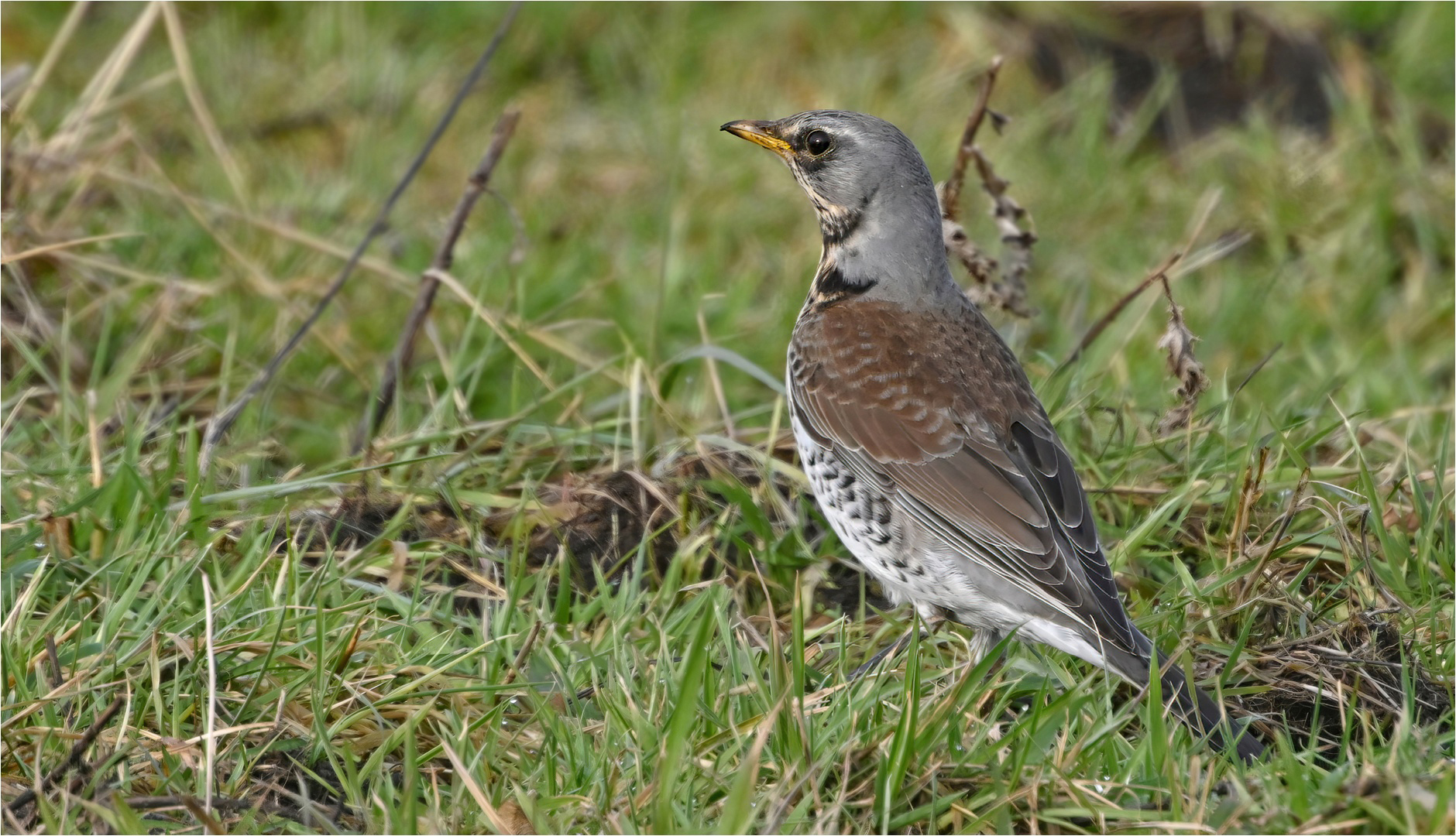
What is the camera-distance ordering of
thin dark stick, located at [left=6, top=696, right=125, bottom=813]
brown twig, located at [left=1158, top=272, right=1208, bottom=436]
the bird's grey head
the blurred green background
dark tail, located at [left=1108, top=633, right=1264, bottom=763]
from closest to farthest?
thin dark stick, located at [left=6, top=696, right=125, bottom=813] < dark tail, located at [left=1108, top=633, right=1264, bottom=763] < brown twig, located at [left=1158, top=272, right=1208, bottom=436] < the bird's grey head < the blurred green background

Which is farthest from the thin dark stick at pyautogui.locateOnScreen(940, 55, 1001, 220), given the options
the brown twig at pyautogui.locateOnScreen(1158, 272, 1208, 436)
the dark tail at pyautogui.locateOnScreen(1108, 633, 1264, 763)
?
the dark tail at pyautogui.locateOnScreen(1108, 633, 1264, 763)

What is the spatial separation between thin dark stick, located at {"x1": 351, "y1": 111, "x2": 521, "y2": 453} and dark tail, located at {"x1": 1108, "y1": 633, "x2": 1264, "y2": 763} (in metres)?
2.66

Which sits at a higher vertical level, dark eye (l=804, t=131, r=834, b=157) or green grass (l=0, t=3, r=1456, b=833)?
dark eye (l=804, t=131, r=834, b=157)

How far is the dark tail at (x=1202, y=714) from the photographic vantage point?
3213 mm

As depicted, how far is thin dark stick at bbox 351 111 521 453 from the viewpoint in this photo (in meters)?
5.03

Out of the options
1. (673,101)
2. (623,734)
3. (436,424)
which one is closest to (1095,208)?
(673,101)

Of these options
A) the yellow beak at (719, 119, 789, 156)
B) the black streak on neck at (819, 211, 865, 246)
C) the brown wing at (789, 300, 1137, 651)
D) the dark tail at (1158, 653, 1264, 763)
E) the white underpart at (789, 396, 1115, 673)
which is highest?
the yellow beak at (719, 119, 789, 156)

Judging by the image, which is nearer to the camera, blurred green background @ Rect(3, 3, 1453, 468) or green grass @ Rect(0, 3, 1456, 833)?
green grass @ Rect(0, 3, 1456, 833)

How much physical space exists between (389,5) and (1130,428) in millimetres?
4882

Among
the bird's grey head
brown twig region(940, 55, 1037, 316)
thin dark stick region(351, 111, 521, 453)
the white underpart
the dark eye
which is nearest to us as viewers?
the white underpart

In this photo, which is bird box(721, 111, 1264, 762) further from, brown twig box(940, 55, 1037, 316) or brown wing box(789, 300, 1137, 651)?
brown twig box(940, 55, 1037, 316)

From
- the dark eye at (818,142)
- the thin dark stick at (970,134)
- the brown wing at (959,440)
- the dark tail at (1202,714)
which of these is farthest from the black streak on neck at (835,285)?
the dark tail at (1202,714)

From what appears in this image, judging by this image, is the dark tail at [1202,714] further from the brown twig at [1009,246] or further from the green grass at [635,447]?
the brown twig at [1009,246]

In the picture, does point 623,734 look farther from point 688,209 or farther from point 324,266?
point 688,209
